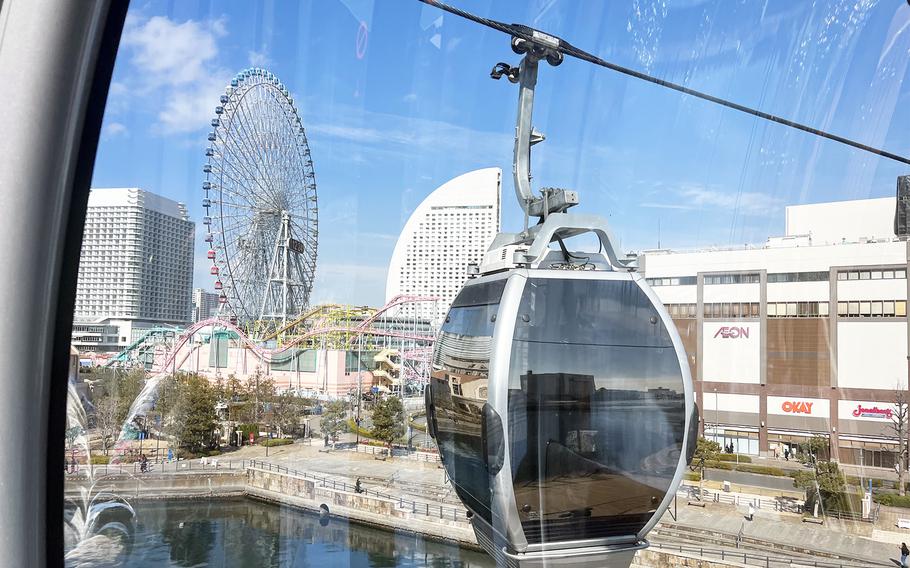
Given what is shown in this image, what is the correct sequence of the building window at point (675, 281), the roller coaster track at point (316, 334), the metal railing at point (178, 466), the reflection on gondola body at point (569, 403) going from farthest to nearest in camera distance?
the roller coaster track at point (316, 334)
the metal railing at point (178, 466)
the building window at point (675, 281)
the reflection on gondola body at point (569, 403)

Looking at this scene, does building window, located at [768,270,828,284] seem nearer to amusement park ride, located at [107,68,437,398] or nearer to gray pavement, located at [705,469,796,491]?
gray pavement, located at [705,469,796,491]

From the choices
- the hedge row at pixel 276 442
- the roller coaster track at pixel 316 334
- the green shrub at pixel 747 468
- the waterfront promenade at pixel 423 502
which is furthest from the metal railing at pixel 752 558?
the hedge row at pixel 276 442

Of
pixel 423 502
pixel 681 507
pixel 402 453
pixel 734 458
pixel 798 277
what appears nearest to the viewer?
pixel 798 277

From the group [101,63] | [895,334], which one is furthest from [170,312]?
[895,334]

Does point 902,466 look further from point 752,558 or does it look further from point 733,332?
point 752,558

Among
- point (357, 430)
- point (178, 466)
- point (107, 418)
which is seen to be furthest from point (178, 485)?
point (107, 418)

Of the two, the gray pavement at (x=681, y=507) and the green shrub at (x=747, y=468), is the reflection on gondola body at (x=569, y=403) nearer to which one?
the green shrub at (x=747, y=468)
